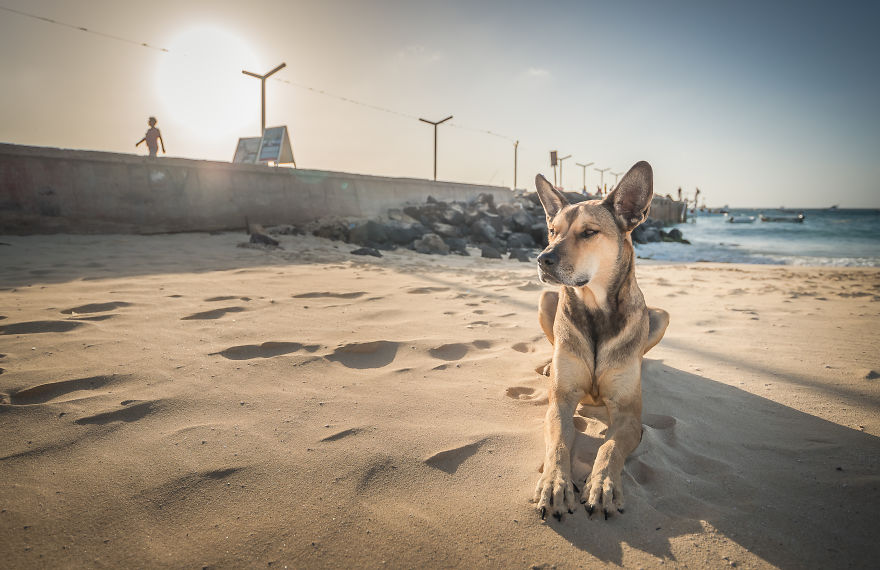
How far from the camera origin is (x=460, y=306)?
195 inches

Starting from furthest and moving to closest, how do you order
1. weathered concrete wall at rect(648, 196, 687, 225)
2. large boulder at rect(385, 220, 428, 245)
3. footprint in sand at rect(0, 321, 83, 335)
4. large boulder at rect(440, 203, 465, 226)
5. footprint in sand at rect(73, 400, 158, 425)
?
weathered concrete wall at rect(648, 196, 687, 225) < large boulder at rect(440, 203, 465, 226) < large boulder at rect(385, 220, 428, 245) < footprint in sand at rect(0, 321, 83, 335) < footprint in sand at rect(73, 400, 158, 425)

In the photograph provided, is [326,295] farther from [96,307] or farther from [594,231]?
[594,231]

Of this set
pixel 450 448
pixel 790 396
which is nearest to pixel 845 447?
pixel 790 396

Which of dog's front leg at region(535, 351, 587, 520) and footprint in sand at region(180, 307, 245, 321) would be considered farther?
footprint in sand at region(180, 307, 245, 321)

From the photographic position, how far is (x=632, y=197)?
2539 millimetres

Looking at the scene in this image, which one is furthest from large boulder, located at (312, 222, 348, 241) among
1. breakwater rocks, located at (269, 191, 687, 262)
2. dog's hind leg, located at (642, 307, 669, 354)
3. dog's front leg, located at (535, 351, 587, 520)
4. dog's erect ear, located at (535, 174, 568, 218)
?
dog's front leg, located at (535, 351, 587, 520)

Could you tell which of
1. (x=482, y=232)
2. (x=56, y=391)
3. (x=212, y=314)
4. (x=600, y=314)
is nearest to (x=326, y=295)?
(x=212, y=314)

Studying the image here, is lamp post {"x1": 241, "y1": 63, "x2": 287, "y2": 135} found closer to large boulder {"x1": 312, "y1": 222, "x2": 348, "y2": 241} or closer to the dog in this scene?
large boulder {"x1": 312, "y1": 222, "x2": 348, "y2": 241}

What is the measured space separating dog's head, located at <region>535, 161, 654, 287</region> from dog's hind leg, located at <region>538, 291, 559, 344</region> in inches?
25.2

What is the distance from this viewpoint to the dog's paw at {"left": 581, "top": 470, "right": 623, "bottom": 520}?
167cm

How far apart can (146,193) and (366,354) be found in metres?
10.1

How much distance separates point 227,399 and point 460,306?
304 centimetres

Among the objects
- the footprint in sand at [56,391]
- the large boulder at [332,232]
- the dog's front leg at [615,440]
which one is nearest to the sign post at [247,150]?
the large boulder at [332,232]

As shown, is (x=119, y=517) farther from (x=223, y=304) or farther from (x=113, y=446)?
(x=223, y=304)
